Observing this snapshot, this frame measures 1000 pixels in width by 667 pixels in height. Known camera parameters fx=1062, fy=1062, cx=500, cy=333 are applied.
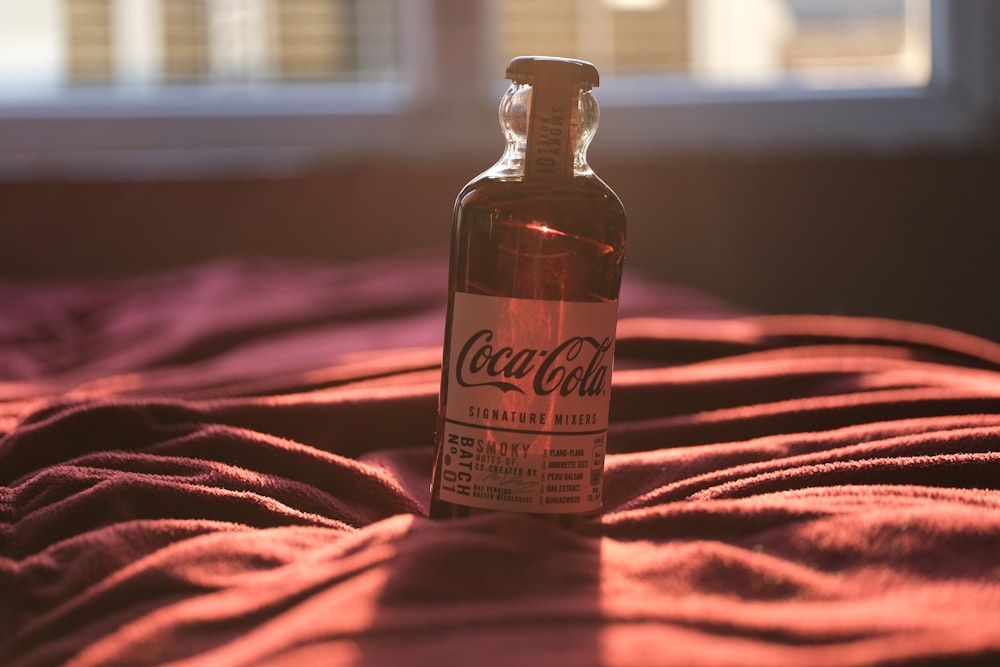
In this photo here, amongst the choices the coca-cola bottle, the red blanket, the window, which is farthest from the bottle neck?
the window

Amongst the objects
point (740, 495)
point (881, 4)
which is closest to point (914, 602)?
point (740, 495)

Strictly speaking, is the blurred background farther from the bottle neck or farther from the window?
the bottle neck

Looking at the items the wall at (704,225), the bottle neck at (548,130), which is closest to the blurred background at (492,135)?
the wall at (704,225)

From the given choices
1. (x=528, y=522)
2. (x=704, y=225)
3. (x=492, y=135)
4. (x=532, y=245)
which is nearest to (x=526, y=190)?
(x=532, y=245)

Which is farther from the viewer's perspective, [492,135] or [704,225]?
[492,135]

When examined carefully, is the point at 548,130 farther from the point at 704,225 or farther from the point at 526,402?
the point at 704,225
